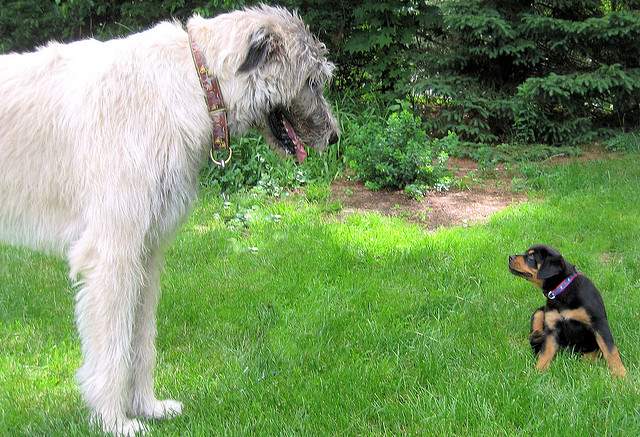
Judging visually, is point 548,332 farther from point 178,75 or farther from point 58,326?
point 58,326

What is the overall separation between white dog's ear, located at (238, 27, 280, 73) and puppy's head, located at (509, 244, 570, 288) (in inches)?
82.5

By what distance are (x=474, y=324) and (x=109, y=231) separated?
2509 mm

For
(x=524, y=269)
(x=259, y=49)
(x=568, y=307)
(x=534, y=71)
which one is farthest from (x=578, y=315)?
(x=534, y=71)

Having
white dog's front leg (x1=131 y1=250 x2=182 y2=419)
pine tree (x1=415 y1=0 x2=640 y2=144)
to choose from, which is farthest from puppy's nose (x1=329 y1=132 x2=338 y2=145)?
pine tree (x1=415 y1=0 x2=640 y2=144)

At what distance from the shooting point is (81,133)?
313 centimetres

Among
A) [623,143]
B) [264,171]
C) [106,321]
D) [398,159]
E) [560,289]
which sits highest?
[106,321]

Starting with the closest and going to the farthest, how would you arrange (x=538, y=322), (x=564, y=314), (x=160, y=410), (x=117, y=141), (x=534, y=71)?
(x=117, y=141), (x=160, y=410), (x=564, y=314), (x=538, y=322), (x=534, y=71)

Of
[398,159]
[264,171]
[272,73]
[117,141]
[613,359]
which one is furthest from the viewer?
[264,171]

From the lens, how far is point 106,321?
3.15m

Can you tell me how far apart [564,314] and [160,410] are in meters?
2.36

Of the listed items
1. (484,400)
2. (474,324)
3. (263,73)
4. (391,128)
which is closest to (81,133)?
(263,73)

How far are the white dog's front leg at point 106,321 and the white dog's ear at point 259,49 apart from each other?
38.9 inches

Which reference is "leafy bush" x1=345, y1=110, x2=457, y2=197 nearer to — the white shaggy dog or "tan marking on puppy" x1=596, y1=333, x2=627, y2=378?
"tan marking on puppy" x1=596, y1=333, x2=627, y2=378

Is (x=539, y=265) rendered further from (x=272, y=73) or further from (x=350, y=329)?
(x=272, y=73)
